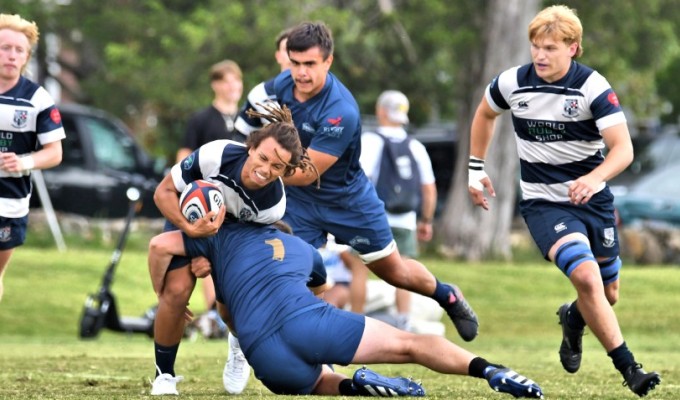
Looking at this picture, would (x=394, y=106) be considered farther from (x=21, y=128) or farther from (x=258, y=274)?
(x=258, y=274)

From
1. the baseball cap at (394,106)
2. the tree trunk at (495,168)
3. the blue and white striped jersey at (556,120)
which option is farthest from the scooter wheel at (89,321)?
the tree trunk at (495,168)

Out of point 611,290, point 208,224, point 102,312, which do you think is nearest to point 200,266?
point 208,224

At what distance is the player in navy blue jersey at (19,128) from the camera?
8.97 m

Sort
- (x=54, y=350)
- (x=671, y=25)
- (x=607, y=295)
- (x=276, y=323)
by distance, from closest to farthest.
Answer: (x=276, y=323), (x=607, y=295), (x=54, y=350), (x=671, y=25)

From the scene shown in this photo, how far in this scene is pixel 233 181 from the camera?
726cm

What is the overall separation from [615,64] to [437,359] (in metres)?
19.3

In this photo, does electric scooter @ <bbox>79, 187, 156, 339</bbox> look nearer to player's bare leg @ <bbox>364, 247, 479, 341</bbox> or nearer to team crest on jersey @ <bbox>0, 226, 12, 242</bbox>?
team crest on jersey @ <bbox>0, 226, 12, 242</bbox>

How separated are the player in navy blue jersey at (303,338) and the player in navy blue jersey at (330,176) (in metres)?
1.28

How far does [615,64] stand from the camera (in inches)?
1001

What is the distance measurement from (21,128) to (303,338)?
3081mm

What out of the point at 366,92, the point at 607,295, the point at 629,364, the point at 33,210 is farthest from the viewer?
the point at 366,92

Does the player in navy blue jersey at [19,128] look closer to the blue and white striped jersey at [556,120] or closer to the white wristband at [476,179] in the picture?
the white wristband at [476,179]

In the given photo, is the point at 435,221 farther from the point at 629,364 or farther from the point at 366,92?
the point at 629,364

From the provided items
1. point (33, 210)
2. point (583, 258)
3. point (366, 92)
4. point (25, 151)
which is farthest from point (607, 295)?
point (366, 92)
